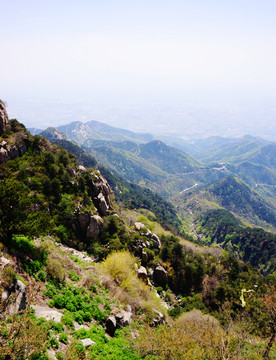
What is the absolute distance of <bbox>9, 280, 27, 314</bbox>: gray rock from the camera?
520 inches

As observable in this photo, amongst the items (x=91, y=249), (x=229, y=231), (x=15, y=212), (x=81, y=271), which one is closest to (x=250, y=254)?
(x=229, y=231)

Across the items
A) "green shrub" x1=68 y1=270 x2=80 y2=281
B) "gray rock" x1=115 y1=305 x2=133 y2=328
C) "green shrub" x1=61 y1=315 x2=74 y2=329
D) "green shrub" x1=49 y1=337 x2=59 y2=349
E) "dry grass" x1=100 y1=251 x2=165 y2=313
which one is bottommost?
"dry grass" x1=100 y1=251 x2=165 y2=313

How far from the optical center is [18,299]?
13.7 metres

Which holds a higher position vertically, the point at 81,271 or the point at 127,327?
the point at 81,271

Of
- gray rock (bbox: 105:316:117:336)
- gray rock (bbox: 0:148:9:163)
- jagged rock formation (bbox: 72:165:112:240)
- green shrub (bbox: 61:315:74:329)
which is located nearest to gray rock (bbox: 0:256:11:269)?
green shrub (bbox: 61:315:74:329)

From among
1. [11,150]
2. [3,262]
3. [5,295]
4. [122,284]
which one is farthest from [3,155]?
[5,295]

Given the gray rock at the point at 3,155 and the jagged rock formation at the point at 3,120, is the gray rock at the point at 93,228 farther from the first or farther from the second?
the jagged rock formation at the point at 3,120

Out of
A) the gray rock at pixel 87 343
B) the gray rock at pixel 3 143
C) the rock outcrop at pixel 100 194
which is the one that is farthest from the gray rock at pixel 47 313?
the gray rock at pixel 3 143

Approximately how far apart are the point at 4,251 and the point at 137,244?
36.1 metres

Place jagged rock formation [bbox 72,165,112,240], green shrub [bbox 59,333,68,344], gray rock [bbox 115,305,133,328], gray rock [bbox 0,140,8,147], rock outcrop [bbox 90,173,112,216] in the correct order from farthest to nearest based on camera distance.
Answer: rock outcrop [bbox 90,173,112,216] → gray rock [bbox 0,140,8,147] → jagged rock formation [bbox 72,165,112,240] → gray rock [bbox 115,305,133,328] → green shrub [bbox 59,333,68,344]

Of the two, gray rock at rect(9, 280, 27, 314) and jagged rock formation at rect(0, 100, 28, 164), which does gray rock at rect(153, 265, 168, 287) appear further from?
jagged rock formation at rect(0, 100, 28, 164)

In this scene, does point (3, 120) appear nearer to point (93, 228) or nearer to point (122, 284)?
point (93, 228)

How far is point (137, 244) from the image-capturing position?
50188 mm

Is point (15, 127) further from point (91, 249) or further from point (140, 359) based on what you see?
point (140, 359)
